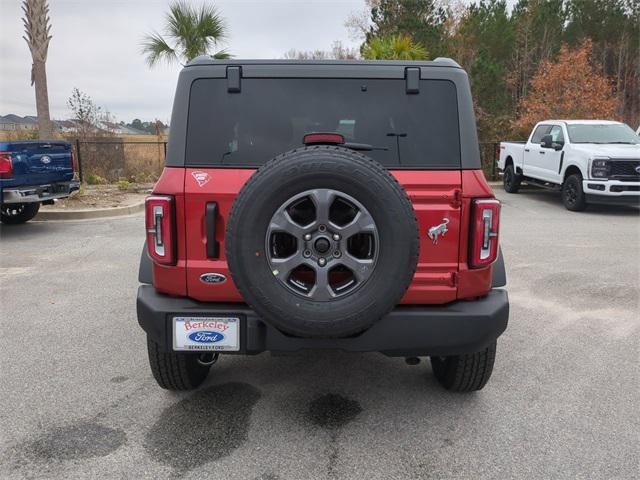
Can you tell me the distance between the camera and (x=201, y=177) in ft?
9.02

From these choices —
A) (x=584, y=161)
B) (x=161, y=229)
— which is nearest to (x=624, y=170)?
(x=584, y=161)

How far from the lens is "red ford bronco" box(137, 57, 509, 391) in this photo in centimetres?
242

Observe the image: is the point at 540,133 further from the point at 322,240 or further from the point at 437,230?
the point at 322,240

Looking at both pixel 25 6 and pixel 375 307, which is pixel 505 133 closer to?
pixel 25 6

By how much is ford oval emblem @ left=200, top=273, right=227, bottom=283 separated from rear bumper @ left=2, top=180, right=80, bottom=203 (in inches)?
259

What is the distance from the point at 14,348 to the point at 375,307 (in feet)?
10.4

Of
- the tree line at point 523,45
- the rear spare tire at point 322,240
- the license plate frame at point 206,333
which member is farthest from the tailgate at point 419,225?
the tree line at point 523,45

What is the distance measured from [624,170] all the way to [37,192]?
35.1 feet

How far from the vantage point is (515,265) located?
6.85m

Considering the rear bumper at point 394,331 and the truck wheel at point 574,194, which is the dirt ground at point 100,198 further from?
the truck wheel at point 574,194

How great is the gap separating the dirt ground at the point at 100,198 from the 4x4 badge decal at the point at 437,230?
32.1 ft

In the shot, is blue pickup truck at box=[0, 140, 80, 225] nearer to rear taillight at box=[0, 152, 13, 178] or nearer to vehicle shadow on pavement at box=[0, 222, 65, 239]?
rear taillight at box=[0, 152, 13, 178]

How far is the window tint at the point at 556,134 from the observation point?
12.1 metres

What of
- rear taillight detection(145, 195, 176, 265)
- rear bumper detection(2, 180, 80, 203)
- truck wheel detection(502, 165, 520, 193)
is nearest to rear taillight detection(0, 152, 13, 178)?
rear bumper detection(2, 180, 80, 203)
